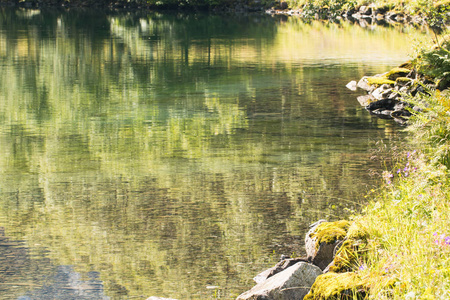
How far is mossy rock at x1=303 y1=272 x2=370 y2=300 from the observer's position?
238 inches

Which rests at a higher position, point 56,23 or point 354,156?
point 56,23

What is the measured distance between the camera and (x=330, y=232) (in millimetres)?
7812

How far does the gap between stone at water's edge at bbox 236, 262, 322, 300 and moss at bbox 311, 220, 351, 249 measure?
31.0 inches

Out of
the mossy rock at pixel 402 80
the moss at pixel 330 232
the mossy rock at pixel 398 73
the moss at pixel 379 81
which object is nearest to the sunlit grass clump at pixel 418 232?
the moss at pixel 330 232

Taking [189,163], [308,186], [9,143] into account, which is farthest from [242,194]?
[9,143]

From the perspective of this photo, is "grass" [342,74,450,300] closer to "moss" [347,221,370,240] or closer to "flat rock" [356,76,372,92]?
"moss" [347,221,370,240]

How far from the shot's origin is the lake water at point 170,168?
8.43 m

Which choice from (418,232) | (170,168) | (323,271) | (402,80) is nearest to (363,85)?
(402,80)

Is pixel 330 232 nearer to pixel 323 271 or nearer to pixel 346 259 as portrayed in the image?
pixel 323 271

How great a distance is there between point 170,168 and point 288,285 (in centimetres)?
684

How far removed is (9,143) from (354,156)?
30.5 feet

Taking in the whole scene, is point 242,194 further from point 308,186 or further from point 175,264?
point 175,264

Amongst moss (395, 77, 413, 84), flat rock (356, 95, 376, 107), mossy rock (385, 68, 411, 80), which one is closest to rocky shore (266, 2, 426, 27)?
mossy rock (385, 68, 411, 80)

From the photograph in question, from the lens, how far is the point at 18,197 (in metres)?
11.5
